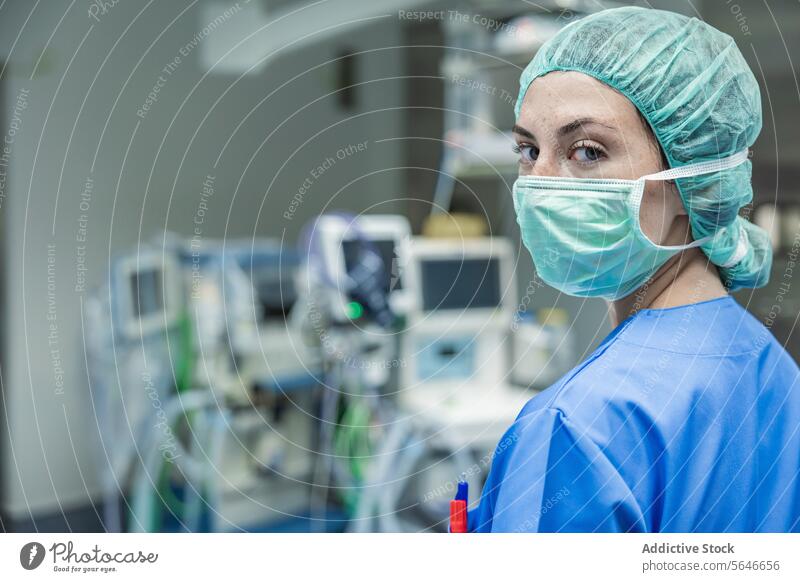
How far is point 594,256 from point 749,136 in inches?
9.4

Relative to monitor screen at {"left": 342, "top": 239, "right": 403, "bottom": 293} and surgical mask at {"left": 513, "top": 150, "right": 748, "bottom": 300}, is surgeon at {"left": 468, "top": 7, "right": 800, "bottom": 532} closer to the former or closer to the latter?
surgical mask at {"left": 513, "top": 150, "right": 748, "bottom": 300}

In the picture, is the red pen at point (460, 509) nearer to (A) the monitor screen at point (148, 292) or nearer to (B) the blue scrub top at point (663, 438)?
(B) the blue scrub top at point (663, 438)

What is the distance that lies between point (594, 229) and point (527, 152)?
0.12 m

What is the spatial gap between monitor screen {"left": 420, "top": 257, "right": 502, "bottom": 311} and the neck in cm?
191

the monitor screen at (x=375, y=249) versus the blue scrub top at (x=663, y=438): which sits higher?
the monitor screen at (x=375, y=249)

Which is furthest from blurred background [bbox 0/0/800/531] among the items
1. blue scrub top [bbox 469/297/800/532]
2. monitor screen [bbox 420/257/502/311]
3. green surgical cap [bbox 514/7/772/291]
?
blue scrub top [bbox 469/297/800/532]

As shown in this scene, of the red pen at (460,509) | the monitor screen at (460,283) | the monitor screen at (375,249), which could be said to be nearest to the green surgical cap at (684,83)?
the red pen at (460,509)

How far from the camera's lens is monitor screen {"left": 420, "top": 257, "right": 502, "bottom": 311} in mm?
2824

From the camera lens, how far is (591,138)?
0.80 metres

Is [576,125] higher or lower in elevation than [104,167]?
lower

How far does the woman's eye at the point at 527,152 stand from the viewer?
2.82ft

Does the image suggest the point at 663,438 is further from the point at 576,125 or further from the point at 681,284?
the point at 576,125

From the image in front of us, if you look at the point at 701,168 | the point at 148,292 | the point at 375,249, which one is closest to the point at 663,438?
the point at 701,168
